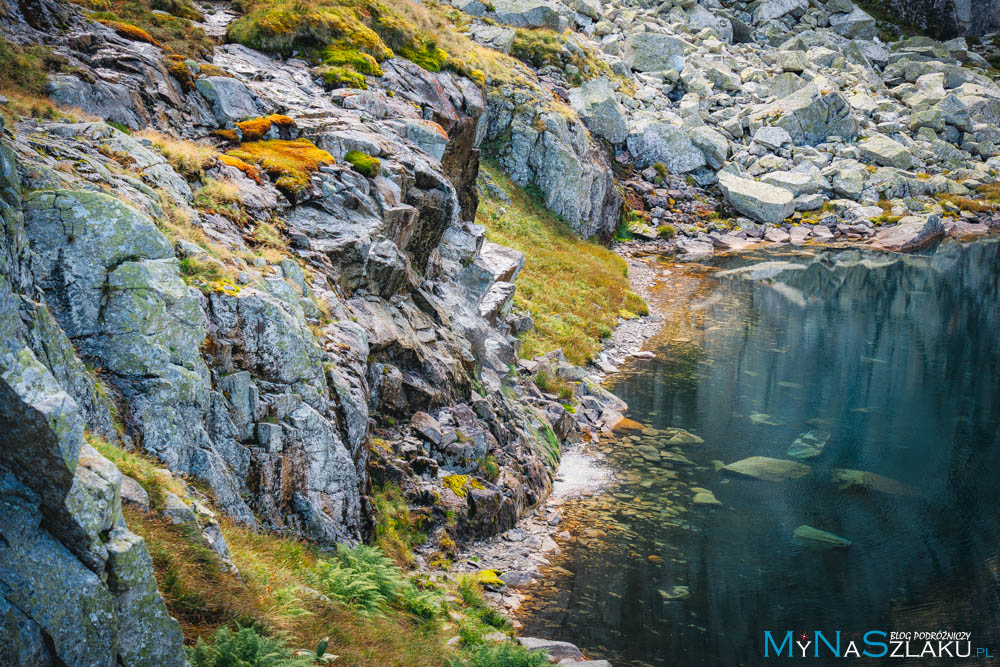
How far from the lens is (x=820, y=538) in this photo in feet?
67.9

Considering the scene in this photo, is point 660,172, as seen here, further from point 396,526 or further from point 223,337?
point 223,337

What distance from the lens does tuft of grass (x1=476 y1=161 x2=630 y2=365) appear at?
115 feet

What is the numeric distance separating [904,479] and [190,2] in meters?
31.6

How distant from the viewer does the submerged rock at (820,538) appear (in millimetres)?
20375

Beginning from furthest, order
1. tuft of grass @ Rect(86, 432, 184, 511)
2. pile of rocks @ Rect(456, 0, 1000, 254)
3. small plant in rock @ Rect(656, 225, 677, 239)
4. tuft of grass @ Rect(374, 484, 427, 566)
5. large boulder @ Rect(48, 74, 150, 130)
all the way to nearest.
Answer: pile of rocks @ Rect(456, 0, 1000, 254) → small plant in rock @ Rect(656, 225, 677, 239) → tuft of grass @ Rect(374, 484, 427, 566) → large boulder @ Rect(48, 74, 150, 130) → tuft of grass @ Rect(86, 432, 184, 511)

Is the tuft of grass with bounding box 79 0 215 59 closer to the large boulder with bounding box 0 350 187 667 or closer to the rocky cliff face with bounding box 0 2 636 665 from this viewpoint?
the rocky cliff face with bounding box 0 2 636 665

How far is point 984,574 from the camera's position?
19.0 metres

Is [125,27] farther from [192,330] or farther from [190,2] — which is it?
[192,330]

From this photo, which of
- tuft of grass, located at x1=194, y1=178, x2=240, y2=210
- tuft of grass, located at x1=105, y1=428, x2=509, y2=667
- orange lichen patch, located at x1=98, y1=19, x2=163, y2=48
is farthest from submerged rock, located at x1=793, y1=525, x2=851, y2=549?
orange lichen patch, located at x1=98, y1=19, x2=163, y2=48

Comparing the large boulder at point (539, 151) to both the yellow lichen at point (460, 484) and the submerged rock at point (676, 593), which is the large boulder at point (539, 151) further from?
the submerged rock at point (676, 593)

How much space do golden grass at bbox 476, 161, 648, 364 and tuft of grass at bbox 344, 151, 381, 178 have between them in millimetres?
13259

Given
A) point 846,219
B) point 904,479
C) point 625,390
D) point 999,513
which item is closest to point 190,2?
point 625,390

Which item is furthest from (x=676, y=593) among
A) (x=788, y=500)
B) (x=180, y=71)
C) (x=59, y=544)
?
(x=180, y=71)

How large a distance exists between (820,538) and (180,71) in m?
23.3
